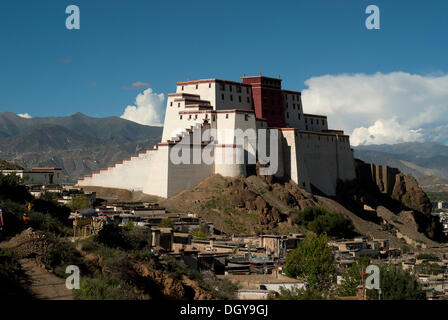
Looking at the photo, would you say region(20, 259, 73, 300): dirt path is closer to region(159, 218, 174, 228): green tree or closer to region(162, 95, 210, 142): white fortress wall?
region(159, 218, 174, 228): green tree

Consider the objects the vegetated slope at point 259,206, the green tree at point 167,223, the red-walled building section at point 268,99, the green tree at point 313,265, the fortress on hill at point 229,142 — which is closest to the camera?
the green tree at point 313,265

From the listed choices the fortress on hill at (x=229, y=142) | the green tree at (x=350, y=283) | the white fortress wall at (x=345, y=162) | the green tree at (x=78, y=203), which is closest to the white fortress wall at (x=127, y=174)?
the fortress on hill at (x=229, y=142)

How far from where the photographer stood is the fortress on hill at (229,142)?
244ft

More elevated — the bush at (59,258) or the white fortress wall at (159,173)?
the white fortress wall at (159,173)

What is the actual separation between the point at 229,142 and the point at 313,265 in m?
37.0

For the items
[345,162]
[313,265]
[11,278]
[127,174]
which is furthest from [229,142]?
[11,278]

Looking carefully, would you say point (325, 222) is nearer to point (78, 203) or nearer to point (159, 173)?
point (159, 173)

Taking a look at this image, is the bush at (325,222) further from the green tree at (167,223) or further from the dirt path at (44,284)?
the dirt path at (44,284)

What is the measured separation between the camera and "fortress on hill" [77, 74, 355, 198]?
244ft

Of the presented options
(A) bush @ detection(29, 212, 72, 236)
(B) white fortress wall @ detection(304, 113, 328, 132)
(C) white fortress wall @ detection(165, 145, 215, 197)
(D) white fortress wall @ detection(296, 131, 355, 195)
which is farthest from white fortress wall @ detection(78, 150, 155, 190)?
(A) bush @ detection(29, 212, 72, 236)

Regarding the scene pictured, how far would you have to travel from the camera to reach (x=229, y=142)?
251ft

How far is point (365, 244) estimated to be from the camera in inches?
2488

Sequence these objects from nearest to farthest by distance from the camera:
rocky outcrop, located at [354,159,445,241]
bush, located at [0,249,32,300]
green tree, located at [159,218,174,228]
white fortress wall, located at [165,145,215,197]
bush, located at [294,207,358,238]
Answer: bush, located at [0,249,32,300] → green tree, located at [159,218,174,228] → bush, located at [294,207,358,238] → white fortress wall, located at [165,145,215,197] → rocky outcrop, located at [354,159,445,241]

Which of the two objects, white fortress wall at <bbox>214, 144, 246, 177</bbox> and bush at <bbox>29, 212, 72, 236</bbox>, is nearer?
bush at <bbox>29, 212, 72, 236</bbox>
